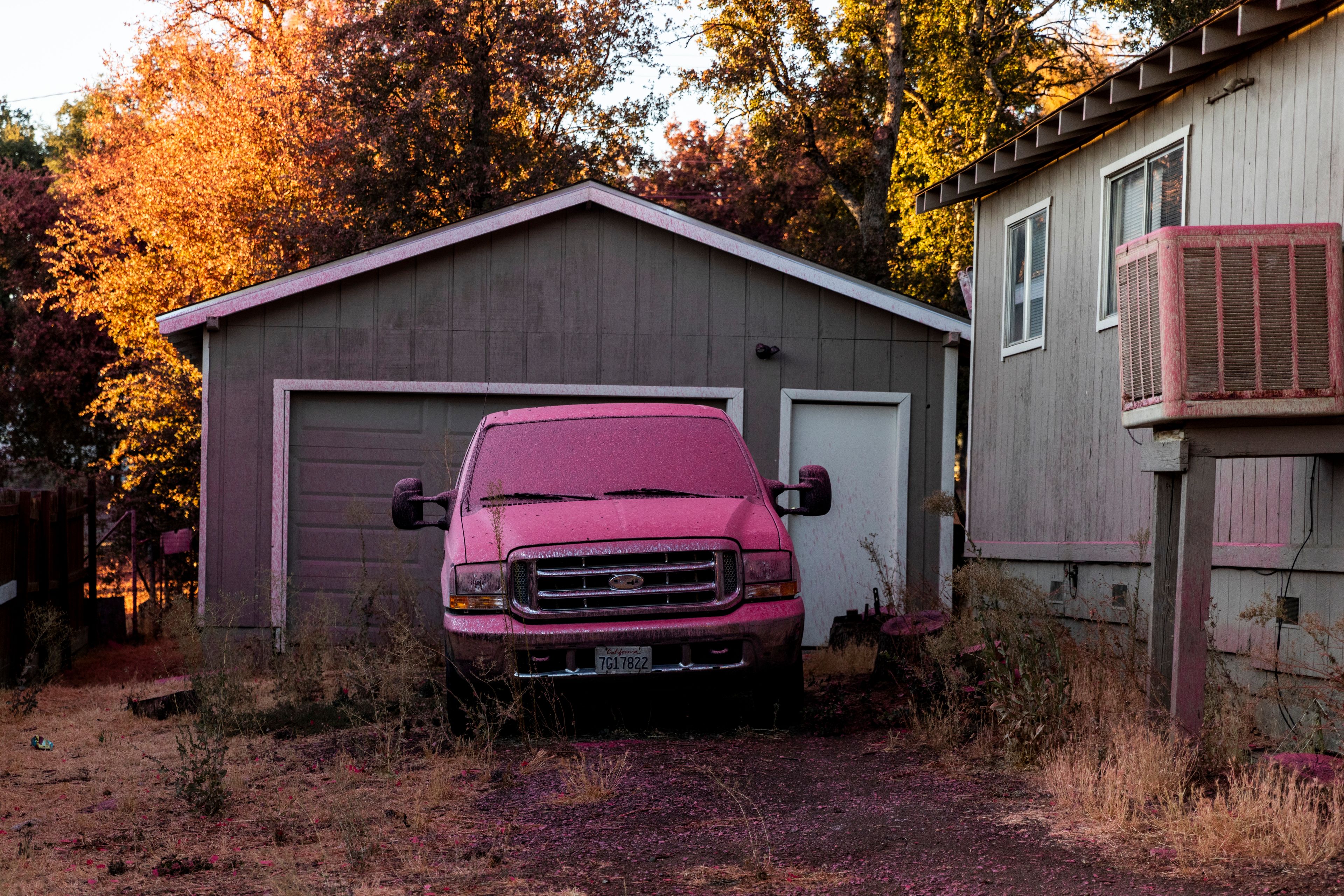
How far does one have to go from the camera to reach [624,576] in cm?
686

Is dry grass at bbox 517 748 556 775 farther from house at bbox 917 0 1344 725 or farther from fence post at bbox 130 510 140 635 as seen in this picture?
fence post at bbox 130 510 140 635

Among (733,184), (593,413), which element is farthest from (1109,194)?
(733,184)

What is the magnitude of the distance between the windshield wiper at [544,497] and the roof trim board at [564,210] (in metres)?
4.95

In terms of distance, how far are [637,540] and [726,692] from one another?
1.03m

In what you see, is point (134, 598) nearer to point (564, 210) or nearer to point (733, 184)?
point (564, 210)

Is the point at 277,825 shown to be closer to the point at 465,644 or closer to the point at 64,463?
the point at 465,644

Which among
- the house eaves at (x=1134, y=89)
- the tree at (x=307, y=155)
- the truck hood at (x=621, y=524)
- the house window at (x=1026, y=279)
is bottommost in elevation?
the truck hood at (x=621, y=524)

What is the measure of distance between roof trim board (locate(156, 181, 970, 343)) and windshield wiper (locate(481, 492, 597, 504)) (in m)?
4.95

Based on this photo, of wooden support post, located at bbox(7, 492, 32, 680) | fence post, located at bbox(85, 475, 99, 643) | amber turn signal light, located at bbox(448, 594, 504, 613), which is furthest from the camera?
fence post, located at bbox(85, 475, 99, 643)

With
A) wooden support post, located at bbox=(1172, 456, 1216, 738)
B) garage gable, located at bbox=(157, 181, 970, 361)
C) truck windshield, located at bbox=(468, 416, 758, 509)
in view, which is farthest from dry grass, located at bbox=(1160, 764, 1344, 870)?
garage gable, located at bbox=(157, 181, 970, 361)

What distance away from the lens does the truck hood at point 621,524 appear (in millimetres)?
6938

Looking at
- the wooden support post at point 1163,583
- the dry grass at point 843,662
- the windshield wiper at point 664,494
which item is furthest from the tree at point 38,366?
the wooden support post at point 1163,583

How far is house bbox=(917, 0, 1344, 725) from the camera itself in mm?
6727

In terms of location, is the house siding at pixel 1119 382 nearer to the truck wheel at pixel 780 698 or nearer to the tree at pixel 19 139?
the truck wheel at pixel 780 698
